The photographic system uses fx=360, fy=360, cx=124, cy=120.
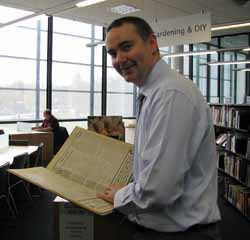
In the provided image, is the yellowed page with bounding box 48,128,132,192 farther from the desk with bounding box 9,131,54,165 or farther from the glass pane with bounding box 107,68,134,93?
the glass pane with bounding box 107,68,134,93

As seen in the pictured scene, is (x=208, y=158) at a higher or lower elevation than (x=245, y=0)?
lower

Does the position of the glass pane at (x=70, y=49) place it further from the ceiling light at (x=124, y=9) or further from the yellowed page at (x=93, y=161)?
the yellowed page at (x=93, y=161)

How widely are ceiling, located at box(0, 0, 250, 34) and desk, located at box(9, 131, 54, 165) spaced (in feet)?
7.76

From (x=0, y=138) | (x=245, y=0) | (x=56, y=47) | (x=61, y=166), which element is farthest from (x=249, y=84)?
(x=61, y=166)

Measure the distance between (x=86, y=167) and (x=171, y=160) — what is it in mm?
534

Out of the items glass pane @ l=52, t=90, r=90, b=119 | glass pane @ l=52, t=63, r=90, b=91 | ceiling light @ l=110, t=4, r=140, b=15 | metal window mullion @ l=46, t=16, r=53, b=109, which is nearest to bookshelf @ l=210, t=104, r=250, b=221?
ceiling light @ l=110, t=4, r=140, b=15

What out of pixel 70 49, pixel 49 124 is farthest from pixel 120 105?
pixel 49 124

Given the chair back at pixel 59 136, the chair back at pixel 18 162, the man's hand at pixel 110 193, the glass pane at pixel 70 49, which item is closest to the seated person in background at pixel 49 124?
the chair back at pixel 59 136

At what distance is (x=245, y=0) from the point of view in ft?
23.7

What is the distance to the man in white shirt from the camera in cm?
101

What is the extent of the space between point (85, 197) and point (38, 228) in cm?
299

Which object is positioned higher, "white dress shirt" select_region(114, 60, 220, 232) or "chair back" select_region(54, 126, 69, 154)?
"white dress shirt" select_region(114, 60, 220, 232)

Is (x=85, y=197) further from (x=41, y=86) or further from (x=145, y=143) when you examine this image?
(x=41, y=86)

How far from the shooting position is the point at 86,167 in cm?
145
